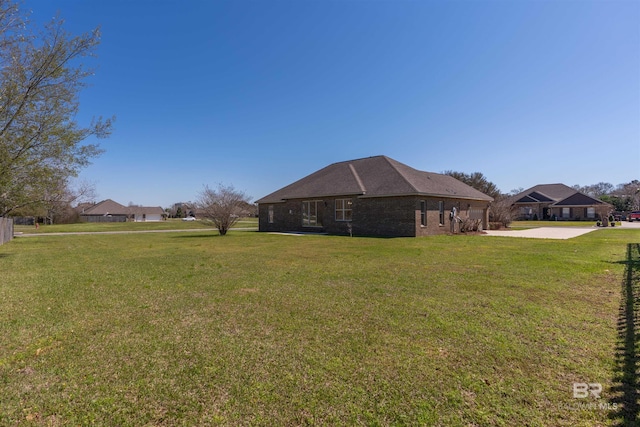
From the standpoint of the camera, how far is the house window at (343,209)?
21.2 meters

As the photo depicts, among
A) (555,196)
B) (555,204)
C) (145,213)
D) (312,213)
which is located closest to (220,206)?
(312,213)

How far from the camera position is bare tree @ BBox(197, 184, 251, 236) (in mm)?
21359

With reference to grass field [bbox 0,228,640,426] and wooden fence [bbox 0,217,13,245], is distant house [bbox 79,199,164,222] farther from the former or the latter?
grass field [bbox 0,228,640,426]

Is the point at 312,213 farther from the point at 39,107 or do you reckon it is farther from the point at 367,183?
the point at 39,107

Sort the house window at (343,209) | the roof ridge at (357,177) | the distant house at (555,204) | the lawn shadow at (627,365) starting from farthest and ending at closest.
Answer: the distant house at (555,204)
the house window at (343,209)
the roof ridge at (357,177)
the lawn shadow at (627,365)

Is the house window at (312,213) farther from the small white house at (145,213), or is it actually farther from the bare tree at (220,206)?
the small white house at (145,213)

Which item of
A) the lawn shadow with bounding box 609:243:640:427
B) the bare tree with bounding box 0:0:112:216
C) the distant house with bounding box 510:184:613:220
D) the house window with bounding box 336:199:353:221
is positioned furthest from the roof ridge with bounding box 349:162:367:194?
the distant house with bounding box 510:184:613:220

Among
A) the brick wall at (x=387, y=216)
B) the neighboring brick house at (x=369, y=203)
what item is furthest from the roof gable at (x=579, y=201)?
the brick wall at (x=387, y=216)

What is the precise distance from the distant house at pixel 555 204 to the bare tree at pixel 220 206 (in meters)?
37.8

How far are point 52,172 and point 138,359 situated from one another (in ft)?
41.1

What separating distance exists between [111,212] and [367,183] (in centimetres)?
7850

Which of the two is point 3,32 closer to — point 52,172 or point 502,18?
point 52,172

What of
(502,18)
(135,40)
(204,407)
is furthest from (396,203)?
(204,407)

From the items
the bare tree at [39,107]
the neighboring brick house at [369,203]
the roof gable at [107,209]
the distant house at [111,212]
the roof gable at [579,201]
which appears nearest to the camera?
the bare tree at [39,107]
